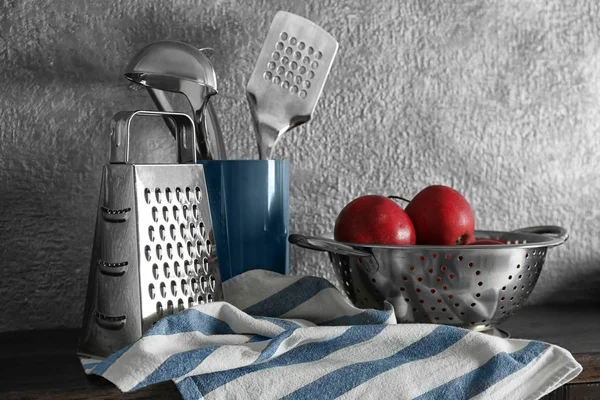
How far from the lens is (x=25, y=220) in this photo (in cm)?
92

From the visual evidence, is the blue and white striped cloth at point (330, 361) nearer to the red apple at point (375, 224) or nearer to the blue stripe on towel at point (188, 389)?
the blue stripe on towel at point (188, 389)

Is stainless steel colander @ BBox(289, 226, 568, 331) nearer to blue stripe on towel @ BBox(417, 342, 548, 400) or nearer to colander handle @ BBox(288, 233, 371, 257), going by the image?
colander handle @ BBox(288, 233, 371, 257)

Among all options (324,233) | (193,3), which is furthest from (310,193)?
(193,3)

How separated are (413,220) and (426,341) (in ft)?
0.65

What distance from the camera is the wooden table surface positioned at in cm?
62

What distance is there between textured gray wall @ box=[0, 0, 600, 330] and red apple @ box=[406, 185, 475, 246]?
0.21 m

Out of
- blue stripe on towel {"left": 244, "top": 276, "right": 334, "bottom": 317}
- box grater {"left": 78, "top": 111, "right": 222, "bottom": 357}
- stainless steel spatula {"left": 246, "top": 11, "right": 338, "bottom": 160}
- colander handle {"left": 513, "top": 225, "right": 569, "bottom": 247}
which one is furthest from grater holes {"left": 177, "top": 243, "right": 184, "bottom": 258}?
colander handle {"left": 513, "top": 225, "right": 569, "bottom": 247}

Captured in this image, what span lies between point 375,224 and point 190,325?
246 millimetres

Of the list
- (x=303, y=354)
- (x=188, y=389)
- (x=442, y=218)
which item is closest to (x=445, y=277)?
(x=442, y=218)

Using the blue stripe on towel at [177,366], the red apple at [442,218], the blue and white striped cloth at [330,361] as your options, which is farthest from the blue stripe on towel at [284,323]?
the red apple at [442,218]

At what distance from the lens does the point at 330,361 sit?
66 cm

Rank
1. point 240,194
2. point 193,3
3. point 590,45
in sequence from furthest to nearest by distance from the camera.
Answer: point 590,45 → point 193,3 → point 240,194

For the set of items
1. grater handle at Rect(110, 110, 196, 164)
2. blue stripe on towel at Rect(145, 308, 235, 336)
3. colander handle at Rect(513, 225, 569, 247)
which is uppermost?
grater handle at Rect(110, 110, 196, 164)

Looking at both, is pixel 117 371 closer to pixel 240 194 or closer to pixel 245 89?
pixel 240 194
